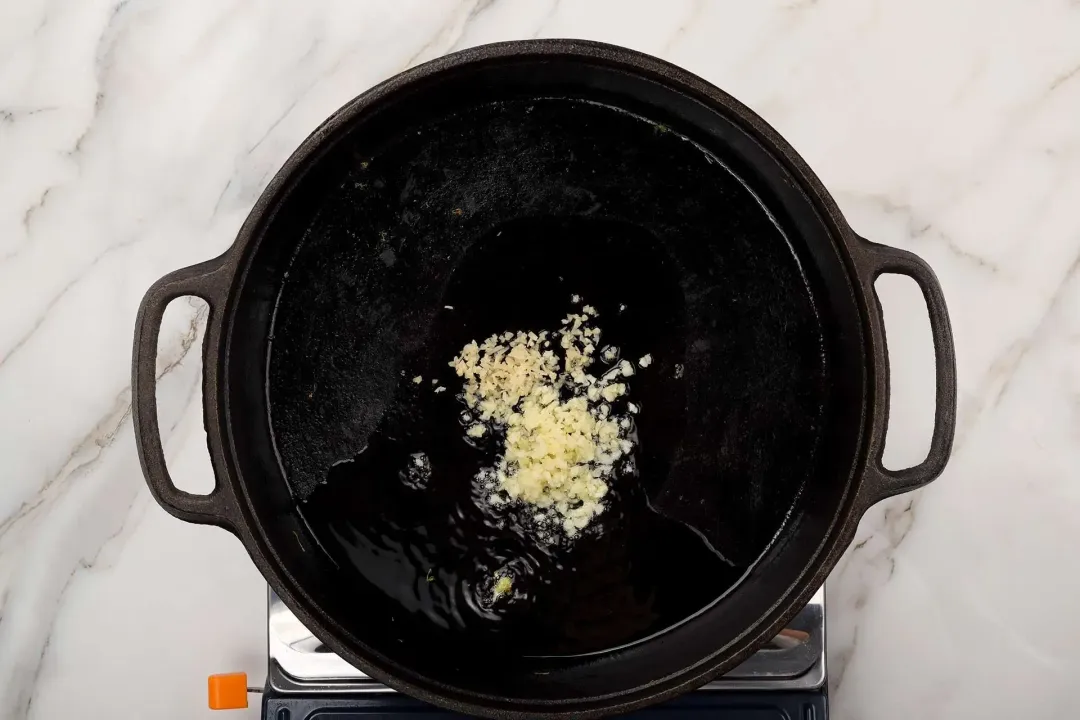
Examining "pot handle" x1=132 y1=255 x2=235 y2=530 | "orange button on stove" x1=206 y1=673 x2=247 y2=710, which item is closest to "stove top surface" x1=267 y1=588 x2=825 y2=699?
"orange button on stove" x1=206 y1=673 x2=247 y2=710

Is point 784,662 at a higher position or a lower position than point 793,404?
lower

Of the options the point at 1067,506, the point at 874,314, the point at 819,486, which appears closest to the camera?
the point at 874,314

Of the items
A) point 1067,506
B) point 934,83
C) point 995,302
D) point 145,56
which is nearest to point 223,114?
point 145,56

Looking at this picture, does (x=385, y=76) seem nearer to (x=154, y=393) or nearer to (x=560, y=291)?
(x=560, y=291)

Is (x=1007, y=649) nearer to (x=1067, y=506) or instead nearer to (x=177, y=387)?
(x=1067, y=506)

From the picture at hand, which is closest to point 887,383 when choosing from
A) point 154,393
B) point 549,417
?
point 549,417

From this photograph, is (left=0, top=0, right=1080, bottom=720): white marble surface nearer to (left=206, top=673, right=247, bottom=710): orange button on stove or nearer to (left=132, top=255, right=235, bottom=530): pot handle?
(left=206, top=673, right=247, bottom=710): orange button on stove

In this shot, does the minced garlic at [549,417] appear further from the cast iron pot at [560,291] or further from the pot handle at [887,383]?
the pot handle at [887,383]
